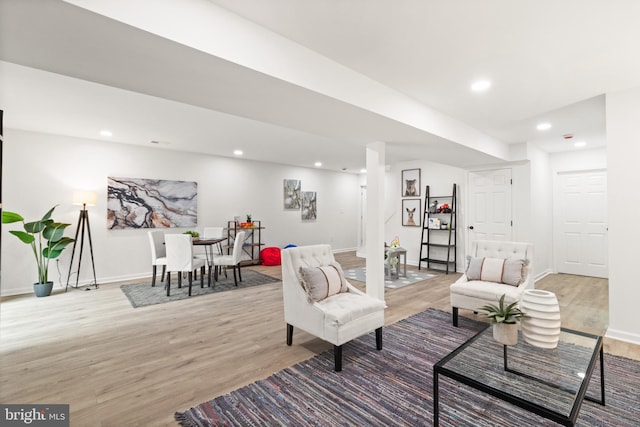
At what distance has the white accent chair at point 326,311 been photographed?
2422mm

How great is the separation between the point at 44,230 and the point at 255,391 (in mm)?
4479

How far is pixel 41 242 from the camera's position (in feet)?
15.5

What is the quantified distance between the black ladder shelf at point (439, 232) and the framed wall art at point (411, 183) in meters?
0.36

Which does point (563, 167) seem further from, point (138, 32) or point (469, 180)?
point (138, 32)

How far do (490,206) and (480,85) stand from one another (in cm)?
357

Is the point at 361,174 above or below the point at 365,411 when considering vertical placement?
above

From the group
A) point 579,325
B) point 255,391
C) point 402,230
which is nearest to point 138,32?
point 255,391

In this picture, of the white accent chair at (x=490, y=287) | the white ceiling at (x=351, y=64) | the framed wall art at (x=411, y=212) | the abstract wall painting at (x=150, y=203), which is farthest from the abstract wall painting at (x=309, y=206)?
the white accent chair at (x=490, y=287)

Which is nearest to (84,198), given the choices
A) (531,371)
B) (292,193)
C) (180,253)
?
(180,253)

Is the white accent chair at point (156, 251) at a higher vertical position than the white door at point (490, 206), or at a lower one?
lower

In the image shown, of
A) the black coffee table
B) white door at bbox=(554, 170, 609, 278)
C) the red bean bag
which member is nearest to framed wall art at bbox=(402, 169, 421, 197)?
white door at bbox=(554, 170, 609, 278)

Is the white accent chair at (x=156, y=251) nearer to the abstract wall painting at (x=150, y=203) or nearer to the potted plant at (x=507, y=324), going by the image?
the abstract wall painting at (x=150, y=203)

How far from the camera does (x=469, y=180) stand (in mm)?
6160

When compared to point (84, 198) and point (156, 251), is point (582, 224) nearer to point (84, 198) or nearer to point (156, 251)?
point (156, 251)
